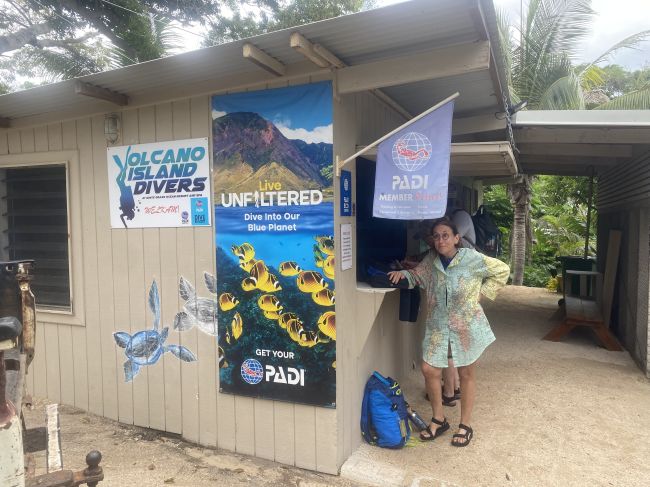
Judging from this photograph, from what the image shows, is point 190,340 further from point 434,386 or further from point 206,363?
point 434,386

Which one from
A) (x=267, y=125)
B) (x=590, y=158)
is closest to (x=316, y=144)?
(x=267, y=125)

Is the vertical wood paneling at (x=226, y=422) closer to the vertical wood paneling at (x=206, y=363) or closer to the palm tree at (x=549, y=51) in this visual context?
the vertical wood paneling at (x=206, y=363)

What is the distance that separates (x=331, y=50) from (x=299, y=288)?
160 centimetres

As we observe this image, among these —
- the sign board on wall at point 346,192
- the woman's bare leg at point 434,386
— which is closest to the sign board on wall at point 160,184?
the sign board on wall at point 346,192

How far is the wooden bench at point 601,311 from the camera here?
626cm

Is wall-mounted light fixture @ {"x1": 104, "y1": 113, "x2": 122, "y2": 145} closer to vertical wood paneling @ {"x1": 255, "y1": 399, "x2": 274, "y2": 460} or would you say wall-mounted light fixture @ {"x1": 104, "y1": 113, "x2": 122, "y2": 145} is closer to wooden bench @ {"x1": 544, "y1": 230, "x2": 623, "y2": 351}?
vertical wood paneling @ {"x1": 255, "y1": 399, "x2": 274, "y2": 460}

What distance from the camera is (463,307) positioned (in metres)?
3.59

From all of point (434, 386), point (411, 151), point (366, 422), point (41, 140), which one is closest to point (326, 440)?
point (366, 422)

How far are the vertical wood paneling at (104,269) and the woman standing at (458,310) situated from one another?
2429mm

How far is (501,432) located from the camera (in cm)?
383

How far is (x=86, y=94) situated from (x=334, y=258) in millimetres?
2272

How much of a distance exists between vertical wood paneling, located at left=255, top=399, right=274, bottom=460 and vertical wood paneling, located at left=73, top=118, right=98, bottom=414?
64.7 inches

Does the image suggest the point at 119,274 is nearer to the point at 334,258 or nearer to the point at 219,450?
the point at 219,450

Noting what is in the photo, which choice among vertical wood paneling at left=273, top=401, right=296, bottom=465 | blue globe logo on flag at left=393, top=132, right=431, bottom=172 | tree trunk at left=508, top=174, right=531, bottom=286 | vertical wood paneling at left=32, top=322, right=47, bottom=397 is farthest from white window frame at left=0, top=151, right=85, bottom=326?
tree trunk at left=508, top=174, right=531, bottom=286
